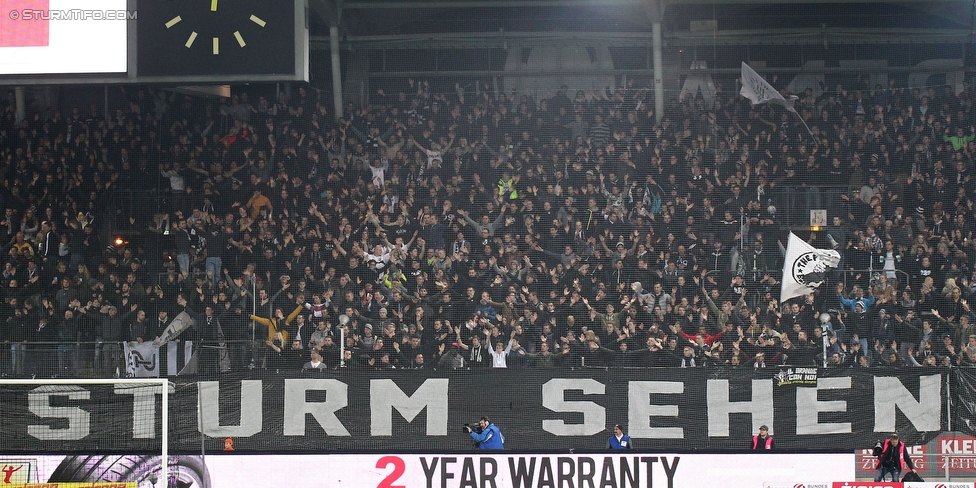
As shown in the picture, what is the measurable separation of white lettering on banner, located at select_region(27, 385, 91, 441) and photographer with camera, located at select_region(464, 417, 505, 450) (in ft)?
16.1

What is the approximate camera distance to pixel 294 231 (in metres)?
18.3

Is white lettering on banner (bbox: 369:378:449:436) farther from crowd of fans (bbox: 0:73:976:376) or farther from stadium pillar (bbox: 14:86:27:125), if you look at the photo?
stadium pillar (bbox: 14:86:27:125)

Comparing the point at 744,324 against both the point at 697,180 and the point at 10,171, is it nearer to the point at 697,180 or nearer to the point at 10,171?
the point at 697,180

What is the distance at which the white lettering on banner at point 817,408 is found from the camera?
14539 millimetres

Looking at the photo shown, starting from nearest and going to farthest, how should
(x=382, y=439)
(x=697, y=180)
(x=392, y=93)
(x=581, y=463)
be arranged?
(x=581, y=463) < (x=382, y=439) < (x=697, y=180) < (x=392, y=93)

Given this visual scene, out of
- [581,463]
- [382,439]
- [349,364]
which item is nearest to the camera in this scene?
[581,463]

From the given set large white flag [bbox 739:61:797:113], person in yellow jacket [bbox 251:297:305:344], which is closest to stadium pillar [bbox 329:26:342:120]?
person in yellow jacket [bbox 251:297:305:344]

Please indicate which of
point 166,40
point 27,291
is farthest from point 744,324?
point 27,291

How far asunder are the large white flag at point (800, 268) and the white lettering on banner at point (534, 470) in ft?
16.6

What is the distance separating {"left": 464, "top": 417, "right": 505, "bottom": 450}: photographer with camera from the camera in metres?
13.9

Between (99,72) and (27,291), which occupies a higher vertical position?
(99,72)

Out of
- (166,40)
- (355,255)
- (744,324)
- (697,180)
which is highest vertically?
(166,40)

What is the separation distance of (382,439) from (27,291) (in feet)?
22.9

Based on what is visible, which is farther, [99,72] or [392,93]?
[392,93]
